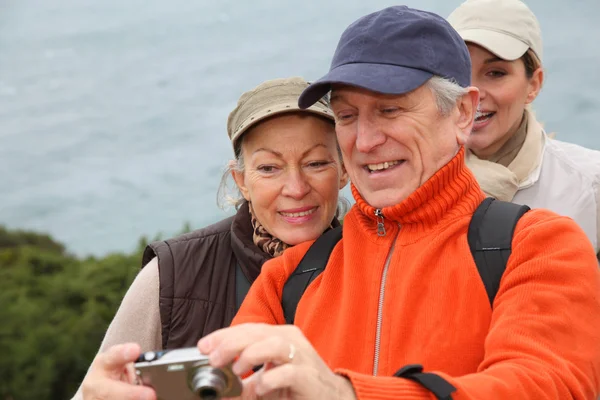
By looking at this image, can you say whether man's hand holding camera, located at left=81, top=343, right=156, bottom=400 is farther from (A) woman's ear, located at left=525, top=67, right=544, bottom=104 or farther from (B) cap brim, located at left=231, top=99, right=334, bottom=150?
(A) woman's ear, located at left=525, top=67, right=544, bottom=104

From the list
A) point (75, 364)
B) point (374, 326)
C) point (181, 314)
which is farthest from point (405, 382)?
point (75, 364)

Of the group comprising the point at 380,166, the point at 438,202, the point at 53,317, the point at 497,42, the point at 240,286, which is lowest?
the point at 53,317

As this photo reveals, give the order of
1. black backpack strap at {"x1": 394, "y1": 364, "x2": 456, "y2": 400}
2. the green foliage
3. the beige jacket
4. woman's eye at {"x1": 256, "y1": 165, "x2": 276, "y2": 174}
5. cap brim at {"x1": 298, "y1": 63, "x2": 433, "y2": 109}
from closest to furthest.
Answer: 1. black backpack strap at {"x1": 394, "y1": 364, "x2": 456, "y2": 400}
2. cap brim at {"x1": 298, "y1": 63, "x2": 433, "y2": 109}
3. woman's eye at {"x1": 256, "y1": 165, "x2": 276, "y2": 174}
4. the beige jacket
5. the green foliage

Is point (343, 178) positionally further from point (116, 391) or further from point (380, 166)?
point (116, 391)

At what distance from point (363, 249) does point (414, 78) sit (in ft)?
1.60

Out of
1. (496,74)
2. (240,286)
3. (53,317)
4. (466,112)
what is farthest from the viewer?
(53,317)

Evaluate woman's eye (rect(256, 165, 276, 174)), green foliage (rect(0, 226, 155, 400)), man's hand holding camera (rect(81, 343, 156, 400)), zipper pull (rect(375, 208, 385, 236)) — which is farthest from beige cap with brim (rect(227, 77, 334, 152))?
green foliage (rect(0, 226, 155, 400))

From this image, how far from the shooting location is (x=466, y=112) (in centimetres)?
247

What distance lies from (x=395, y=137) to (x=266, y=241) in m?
0.85

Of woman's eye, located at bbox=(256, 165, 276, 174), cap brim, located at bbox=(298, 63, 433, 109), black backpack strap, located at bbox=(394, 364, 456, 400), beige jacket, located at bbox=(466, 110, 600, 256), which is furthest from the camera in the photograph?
beige jacket, located at bbox=(466, 110, 600, 256)

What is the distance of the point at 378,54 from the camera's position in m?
2.31

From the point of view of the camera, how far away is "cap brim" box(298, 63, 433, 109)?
7.36 ft

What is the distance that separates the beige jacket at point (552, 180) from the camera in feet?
11.0

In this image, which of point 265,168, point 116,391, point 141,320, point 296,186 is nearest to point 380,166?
point 296,186
